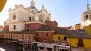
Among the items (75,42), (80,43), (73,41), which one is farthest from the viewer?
(73,41)

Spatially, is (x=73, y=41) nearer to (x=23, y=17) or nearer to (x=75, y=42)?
(x=75, y=42)

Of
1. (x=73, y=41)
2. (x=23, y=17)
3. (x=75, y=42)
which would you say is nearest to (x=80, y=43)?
(x=75, y=42)

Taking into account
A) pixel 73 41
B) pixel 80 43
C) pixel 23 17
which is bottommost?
pixel 80 43

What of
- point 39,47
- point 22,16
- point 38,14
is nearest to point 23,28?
point 22,16

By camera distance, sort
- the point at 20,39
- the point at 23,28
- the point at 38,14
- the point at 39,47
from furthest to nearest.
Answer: the point at 38,14 < the point at 23,28 < the point at 20,39 < the point at 39,47

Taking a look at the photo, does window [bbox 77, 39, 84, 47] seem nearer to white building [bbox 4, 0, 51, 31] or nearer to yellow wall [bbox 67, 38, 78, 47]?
yellow wall [bbox 67, 38, 78, 47]

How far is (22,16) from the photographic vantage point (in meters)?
36.2

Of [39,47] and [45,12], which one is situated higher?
[45,12]

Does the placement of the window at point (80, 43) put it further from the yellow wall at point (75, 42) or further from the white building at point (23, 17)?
the white building at point (23, 17)

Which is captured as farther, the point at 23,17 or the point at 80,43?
the point at 23,17

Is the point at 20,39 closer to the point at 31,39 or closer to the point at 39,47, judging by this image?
the point at 31,39

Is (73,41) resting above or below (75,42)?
above

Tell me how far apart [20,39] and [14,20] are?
360 inches

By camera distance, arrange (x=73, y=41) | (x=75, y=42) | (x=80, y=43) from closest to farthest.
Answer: (x=80, y=43) < (x=75, y=42) < (x=73, y=41)
